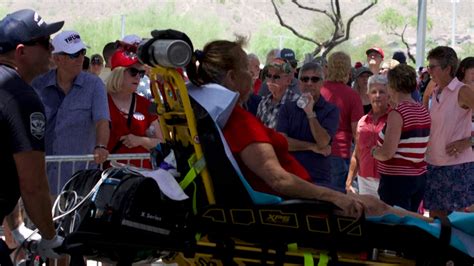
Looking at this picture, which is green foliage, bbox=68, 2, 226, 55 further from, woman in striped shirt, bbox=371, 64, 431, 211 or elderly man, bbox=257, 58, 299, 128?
woman in striped shirt, bbox=371, 64, 431, 211

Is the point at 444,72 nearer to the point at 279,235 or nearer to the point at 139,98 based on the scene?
the point at 139,98

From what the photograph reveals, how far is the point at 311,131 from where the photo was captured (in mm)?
8297

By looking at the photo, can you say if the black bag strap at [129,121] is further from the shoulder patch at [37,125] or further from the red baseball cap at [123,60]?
the shoulder patch at [37,125]

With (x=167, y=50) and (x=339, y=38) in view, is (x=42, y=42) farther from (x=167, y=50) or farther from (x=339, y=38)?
(x=339, y=38)

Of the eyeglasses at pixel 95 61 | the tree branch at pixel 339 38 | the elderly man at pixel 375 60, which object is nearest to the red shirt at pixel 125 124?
the elderly man at pixel 375 60

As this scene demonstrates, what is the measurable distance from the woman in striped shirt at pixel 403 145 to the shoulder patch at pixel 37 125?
12.8 ft

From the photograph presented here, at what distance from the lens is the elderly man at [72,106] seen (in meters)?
7.65

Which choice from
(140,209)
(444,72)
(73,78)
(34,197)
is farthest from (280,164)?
(444,72)

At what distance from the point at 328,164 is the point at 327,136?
276 mm

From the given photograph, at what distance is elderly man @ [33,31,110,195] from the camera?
7648 millimetres

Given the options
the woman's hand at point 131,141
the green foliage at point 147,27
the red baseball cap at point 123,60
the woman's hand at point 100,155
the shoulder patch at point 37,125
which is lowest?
the green foliage at point 147,27

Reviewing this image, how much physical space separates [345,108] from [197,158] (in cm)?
466

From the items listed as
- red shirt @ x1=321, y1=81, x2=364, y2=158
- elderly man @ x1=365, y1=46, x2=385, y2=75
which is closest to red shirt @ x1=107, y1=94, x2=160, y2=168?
red shirt @ x1=321, y1=81, x2=364, y2=158

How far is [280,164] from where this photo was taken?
549 centimetres
